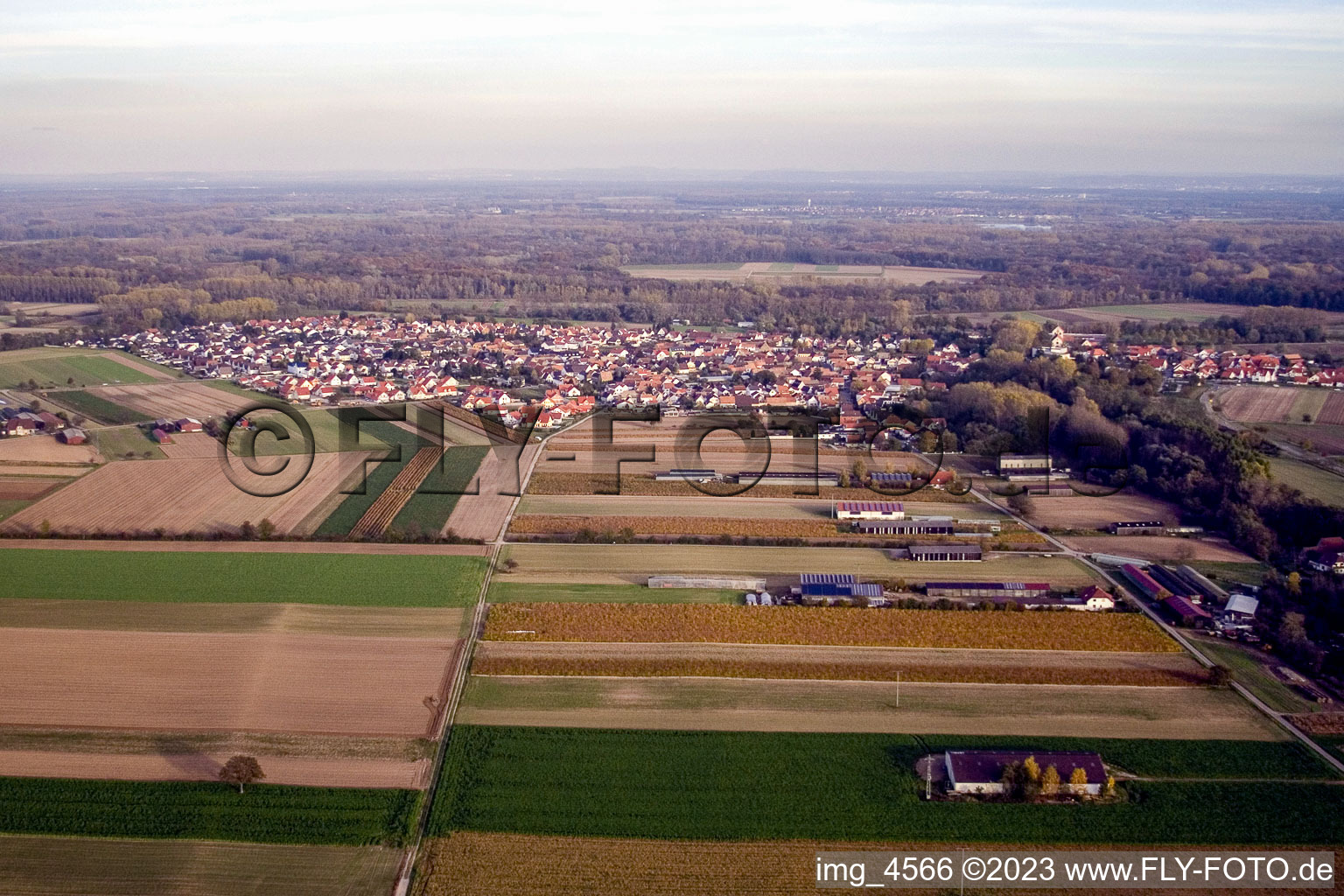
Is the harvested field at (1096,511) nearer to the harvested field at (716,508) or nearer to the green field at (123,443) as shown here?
the harvested field at (716,508)

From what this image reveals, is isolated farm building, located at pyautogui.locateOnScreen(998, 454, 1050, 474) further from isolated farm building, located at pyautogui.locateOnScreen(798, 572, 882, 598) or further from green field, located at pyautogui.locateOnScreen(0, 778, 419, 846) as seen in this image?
green field, located at pyautogui.locateOnScreen(0, 778, 419, 846)

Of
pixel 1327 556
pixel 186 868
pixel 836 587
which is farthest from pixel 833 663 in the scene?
pixel 1327 556

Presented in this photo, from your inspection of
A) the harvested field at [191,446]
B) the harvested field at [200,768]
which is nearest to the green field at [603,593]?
the harvested field at [200,768]

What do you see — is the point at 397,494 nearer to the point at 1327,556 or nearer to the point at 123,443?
the point at 123,443

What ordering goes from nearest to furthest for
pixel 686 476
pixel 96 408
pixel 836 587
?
pixel 836 587 < pixel 686 476 < pixel 96 408

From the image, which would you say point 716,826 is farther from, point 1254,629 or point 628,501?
point 628,501

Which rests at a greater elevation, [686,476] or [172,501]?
[172,501]

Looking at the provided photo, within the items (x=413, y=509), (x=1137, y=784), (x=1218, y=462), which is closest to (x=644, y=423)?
(x=413, y=509)
